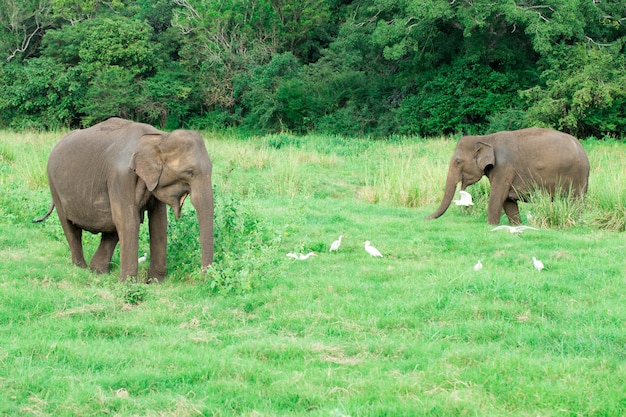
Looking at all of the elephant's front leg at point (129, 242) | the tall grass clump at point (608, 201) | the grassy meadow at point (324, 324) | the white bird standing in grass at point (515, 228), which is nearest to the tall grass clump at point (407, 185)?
the tall grass clump at point (608, 201)

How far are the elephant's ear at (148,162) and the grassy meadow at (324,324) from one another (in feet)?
3.74

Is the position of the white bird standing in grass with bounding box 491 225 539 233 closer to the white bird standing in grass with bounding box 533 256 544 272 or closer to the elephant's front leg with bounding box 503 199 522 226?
the elephant's front leg with bounding box 503 199 522 226

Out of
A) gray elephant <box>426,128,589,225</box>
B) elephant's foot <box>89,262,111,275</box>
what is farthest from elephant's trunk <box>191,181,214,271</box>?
gray elephant <box>426,128,589,225</box>

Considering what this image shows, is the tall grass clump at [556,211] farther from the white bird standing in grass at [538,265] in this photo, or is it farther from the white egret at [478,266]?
the white egret at [478,266]

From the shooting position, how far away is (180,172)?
319 inches

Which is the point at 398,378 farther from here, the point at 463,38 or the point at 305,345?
the point at 463,38

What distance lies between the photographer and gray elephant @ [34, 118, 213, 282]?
8.11 m

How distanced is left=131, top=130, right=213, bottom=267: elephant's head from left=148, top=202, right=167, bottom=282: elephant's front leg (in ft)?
1.85

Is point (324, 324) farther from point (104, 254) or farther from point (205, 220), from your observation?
point (104, 254)

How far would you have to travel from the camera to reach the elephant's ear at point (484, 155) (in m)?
13.3

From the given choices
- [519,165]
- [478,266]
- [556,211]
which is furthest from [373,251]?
[519,165]

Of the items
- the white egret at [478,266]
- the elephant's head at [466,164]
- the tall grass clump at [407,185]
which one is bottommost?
the tall grass clump at [407,185]

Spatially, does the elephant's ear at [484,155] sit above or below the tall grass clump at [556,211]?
above

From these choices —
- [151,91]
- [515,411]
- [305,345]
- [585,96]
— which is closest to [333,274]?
[305,345]
